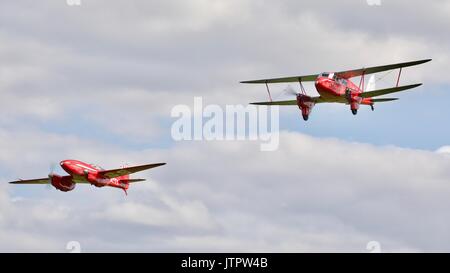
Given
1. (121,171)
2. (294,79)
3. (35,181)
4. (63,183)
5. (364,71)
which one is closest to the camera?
(121,171)

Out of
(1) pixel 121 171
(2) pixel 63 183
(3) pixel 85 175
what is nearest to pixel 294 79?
(1) pixel 121 171

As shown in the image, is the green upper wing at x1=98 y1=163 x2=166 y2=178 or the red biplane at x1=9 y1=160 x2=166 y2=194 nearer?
the green upper wing at x1=98 y1=163 x2=166 y2=178

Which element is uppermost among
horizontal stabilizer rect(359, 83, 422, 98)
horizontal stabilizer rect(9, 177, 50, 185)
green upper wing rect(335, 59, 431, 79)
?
green upper wing rect(335, 59, 431, 79)

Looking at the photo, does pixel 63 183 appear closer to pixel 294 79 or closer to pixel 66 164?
pixel 66 164

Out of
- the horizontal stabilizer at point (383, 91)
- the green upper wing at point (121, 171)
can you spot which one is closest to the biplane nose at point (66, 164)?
the green upper wing at point (121, 171)

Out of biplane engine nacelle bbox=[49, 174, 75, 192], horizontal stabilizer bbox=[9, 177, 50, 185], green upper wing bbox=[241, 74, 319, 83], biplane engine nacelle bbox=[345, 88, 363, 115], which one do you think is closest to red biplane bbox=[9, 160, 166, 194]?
biplane engine nacelle bbox=[49, 174, 75, 192]

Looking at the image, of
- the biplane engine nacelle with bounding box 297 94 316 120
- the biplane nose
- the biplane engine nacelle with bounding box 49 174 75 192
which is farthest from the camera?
the biplane engine nacelle with bounding box 49 174 75 192

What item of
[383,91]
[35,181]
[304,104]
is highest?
[304,104]

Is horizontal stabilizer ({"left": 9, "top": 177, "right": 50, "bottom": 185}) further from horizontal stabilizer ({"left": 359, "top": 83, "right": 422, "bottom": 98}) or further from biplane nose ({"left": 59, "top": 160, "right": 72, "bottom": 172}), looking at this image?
Result: horizontal stabilizer ({"left": 359, "top": 83, "right": 422, "bottom": 98})

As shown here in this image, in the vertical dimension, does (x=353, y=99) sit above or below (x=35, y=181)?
above
